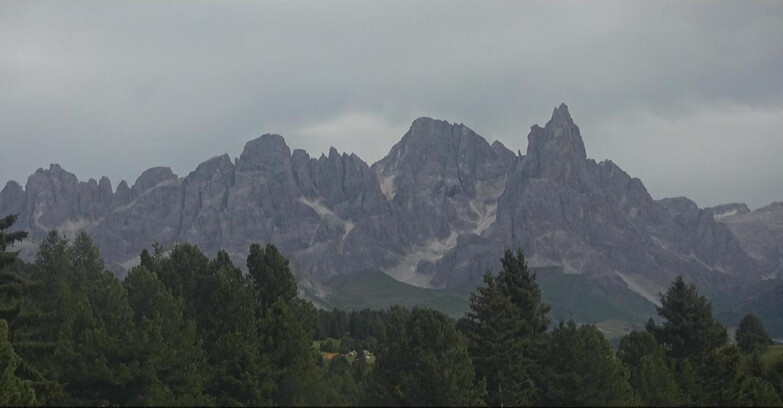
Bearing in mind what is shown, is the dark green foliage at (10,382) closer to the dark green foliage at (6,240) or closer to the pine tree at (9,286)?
the pine tree at (9,286)

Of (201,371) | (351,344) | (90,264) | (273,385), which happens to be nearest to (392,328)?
(273,385)

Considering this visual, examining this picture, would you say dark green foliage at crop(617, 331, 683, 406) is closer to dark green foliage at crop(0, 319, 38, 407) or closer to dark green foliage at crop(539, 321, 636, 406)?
dark green foliage at crop(539, 321, 636, 406)

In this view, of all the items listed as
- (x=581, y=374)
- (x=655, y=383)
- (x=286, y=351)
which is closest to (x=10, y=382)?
(x=286, y=351)

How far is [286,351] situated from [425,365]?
38.8 ft

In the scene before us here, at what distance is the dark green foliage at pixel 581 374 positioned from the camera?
71.0 metres

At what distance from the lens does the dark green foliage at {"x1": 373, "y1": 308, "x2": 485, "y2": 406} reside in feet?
215

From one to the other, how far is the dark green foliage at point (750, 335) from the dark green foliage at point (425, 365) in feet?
283

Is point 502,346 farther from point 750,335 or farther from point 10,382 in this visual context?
point 750,335

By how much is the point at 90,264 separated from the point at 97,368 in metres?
48.9

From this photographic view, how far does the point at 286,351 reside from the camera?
6994 centimetres

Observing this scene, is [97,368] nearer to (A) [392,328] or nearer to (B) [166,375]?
(B) [166,375]

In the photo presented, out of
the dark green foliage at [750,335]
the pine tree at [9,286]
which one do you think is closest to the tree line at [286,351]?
the pine tree at [9,286]

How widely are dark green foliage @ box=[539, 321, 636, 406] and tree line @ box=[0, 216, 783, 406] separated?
12cm

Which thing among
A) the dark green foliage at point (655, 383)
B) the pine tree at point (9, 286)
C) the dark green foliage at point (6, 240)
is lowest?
the dark green foliage at point (655, 383)
